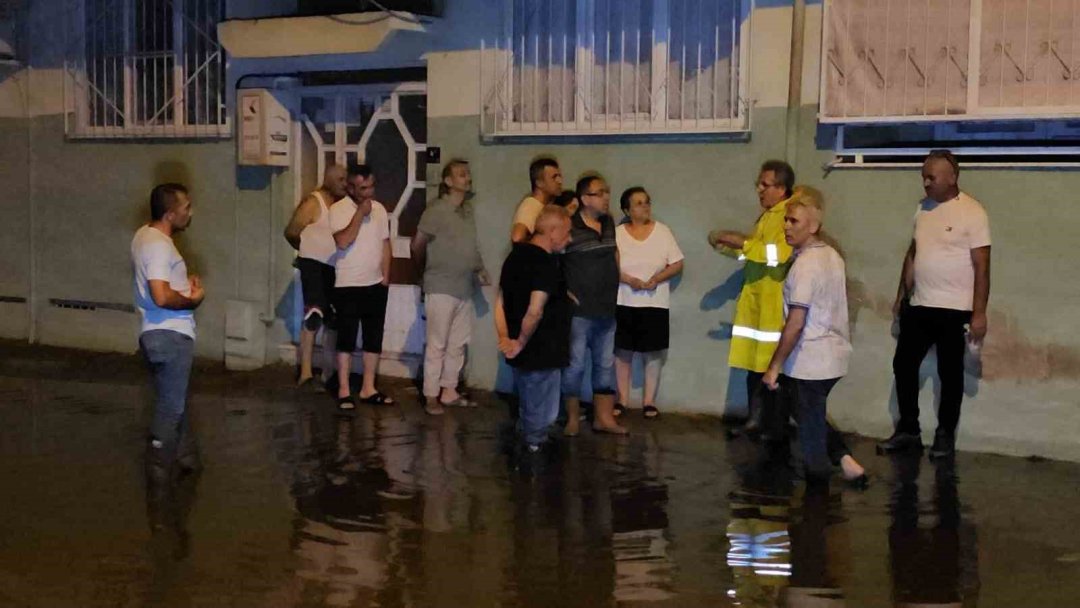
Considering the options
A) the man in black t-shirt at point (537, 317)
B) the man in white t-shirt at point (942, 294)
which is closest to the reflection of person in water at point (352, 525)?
the man in black t-shirt at point (537, 317)

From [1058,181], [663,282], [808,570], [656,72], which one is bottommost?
[808,570]

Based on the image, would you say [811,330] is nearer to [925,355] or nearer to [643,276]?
[925,355]

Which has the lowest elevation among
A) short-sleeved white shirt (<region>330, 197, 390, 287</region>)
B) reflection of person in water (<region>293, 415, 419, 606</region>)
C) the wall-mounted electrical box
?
reflection of person in water (<region>293, 415, 419, 606</region>)

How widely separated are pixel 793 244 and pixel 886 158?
6.47ft

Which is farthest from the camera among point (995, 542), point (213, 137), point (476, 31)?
point (213, 137)

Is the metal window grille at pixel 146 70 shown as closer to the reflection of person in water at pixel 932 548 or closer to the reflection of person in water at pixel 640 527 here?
the reflection of person in water at pixel 640 527

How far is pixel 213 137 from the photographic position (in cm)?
1264

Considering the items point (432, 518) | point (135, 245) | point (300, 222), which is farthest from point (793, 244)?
point (300, 222)

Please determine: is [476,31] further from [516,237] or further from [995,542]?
[995,542]

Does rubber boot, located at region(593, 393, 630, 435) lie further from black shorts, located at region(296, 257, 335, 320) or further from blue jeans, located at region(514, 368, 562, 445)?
black shorts, located at region(296, 257, 335, 320)

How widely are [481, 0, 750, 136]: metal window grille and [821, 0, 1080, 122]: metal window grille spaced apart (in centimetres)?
77

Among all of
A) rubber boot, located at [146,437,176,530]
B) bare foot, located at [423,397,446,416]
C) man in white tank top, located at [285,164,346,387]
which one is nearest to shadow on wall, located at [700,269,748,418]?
bare foot, located at [423,397,446,416]

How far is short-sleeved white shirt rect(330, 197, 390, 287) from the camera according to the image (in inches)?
408

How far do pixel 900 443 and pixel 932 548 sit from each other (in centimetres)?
221
